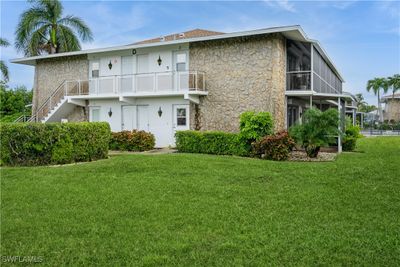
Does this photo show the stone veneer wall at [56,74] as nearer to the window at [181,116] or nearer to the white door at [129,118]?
the white door at [129,118]

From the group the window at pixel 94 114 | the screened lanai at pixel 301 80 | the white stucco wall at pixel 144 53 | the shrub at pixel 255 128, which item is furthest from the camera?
the window at pixel 94 114

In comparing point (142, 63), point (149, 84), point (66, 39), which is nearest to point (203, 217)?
point (149, 84)

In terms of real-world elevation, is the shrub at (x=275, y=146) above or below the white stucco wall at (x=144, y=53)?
below

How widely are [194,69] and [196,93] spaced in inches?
70.4

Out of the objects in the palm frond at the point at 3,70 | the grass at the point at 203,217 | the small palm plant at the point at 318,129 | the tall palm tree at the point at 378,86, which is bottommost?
the grass at the point at 203,217

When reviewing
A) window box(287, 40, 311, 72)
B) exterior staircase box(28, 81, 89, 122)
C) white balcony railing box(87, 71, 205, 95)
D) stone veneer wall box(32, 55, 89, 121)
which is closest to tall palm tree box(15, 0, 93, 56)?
stone veneer wall box(32, 55, 89, 121)

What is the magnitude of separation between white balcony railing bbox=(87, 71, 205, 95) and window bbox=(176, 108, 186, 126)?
1450 mm

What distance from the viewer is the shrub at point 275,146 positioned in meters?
15.0

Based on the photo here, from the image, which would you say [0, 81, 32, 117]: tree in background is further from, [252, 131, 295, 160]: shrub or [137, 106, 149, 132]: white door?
[252, 131, 295, 160]: shrub

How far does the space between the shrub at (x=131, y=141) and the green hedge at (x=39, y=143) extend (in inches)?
197

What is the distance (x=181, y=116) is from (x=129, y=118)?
11.5 feet

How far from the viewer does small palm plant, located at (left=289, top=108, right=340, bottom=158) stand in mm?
15516

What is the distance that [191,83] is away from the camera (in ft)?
64.6
